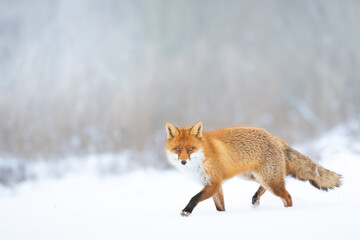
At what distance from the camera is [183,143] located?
6312 millimetres

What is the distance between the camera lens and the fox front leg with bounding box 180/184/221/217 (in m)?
6.14

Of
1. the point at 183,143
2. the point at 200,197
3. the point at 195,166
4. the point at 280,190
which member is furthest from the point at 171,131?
the point at 280,190

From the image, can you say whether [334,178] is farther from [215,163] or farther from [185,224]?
[185,224]

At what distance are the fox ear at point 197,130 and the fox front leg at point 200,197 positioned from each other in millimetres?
933

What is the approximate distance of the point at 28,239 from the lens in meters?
5.29

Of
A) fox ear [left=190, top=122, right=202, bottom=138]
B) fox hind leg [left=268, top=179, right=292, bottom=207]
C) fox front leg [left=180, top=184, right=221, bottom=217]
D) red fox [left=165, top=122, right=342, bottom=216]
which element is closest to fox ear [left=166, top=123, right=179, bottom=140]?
red fox [left=165, top=122, right=342, bottom=216]

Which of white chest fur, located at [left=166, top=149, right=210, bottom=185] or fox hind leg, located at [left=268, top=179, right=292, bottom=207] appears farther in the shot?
fox hind leg, located at [left=268, top=179, right=292, bottom=207]

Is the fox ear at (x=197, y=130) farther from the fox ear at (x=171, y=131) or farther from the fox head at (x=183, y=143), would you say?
the fox ear at (x=171, y=131)

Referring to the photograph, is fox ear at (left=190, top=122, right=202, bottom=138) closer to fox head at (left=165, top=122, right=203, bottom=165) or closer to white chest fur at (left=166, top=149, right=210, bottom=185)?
fox head at (left=165, top=122, right=203, bottom=165)

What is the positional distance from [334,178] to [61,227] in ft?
16.9

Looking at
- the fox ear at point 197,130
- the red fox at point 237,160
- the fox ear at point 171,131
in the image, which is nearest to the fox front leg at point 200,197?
the red fox at point 237,160

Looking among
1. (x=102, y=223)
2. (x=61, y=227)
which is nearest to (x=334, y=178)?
(x=102, y=223)

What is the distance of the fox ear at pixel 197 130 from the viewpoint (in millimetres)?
6539

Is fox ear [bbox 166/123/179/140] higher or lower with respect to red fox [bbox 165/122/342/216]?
higher
